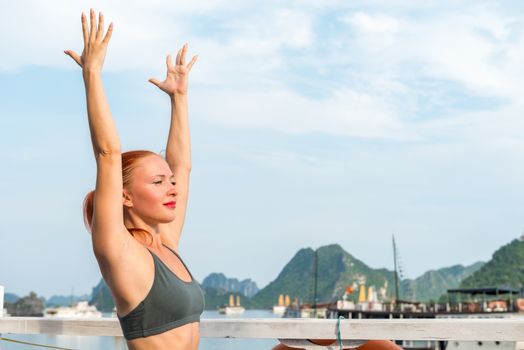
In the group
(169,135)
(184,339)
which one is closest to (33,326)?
(169,135)

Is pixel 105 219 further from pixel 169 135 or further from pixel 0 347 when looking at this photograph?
pixel 0 347

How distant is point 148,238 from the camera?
301 cm

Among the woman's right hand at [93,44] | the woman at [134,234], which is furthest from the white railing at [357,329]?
the woman's right hand at [93,44]

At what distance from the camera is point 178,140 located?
12.3 ft

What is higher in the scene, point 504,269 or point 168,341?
point 504,269

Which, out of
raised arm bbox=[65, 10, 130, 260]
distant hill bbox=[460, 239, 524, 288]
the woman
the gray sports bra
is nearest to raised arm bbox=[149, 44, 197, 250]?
the woman

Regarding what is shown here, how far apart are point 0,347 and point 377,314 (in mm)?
62480

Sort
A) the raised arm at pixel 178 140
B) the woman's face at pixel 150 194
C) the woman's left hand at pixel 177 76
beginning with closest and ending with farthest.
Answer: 1. the woman's face at pixel 150 194
2. the raised arm at pixel 178 140
3. the woman's left hand at pixel 177 76

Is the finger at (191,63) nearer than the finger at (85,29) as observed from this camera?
No

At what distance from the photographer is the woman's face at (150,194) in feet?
9.51

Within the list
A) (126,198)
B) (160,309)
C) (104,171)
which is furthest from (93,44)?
(160,309)

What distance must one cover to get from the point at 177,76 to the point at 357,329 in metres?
1.75

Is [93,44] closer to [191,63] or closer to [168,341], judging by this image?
[168,341]

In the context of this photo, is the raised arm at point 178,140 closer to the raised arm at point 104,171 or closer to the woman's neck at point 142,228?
the woman's neck at point 142,228
